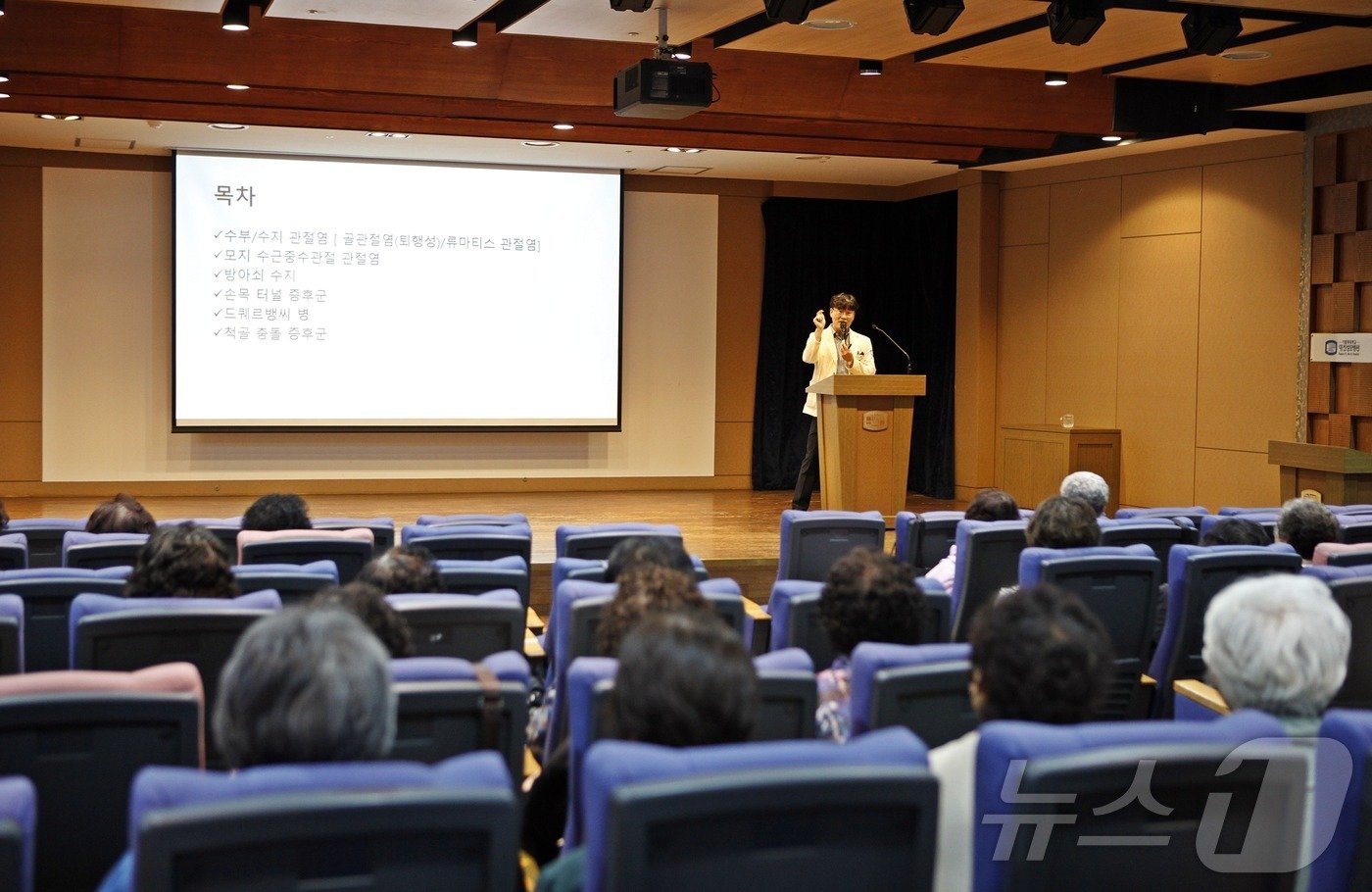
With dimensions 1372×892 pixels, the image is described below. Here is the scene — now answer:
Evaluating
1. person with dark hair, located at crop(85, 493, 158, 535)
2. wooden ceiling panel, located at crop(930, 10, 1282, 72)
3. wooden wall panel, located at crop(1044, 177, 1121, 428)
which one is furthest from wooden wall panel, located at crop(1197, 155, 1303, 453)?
person with dark hair, located at crop(85, 493, 158, 535)

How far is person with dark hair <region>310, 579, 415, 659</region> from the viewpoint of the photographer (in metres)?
2.68

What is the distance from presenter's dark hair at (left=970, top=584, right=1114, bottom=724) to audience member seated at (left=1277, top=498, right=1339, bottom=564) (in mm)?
3088

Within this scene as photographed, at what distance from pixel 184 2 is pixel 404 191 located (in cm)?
431

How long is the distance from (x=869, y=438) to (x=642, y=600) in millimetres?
6191

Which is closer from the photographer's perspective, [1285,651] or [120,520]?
[1285,651]

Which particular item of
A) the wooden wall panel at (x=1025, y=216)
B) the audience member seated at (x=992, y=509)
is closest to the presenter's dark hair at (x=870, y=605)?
the audience member seated at (x=992, y=509)

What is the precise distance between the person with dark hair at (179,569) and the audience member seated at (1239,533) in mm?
3326

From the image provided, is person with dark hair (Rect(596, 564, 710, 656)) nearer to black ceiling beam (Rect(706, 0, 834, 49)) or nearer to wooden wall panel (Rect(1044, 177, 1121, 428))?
black ceiling beam (Rect(706, 0, 834, 49))

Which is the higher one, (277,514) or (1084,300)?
(1084,300)

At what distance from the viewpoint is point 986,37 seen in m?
7.78

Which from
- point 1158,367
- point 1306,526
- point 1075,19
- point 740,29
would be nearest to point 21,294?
point 740,29

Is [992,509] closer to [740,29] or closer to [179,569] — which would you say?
[179,569]

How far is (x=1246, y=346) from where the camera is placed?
9.95 metres

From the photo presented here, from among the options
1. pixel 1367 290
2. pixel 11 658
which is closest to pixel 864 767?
pixel 11 658
